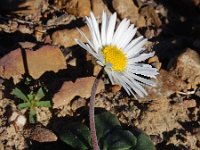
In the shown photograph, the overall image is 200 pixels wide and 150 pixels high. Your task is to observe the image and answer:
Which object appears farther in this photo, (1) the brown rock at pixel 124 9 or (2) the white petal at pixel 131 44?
(1) the brown rock at pixel 124 9

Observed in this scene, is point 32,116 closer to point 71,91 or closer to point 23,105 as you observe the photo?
point 23,105

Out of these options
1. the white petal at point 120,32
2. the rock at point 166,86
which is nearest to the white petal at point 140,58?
the white petal at point 120,32

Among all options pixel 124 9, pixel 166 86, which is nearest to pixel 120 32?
pixel 166 86

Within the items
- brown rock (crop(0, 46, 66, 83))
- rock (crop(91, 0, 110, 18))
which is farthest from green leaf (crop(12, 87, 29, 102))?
rock (crop(91, 0, 110, 18))

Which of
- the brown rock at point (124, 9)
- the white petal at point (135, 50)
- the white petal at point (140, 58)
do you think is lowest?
the white petal at point (140, 58)

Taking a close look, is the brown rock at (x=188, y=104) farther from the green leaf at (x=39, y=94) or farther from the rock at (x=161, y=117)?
the green leaf at (x=39, y=94)

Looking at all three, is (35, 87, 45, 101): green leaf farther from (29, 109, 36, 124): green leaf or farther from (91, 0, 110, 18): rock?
(91, 0, 110, 18): rock
